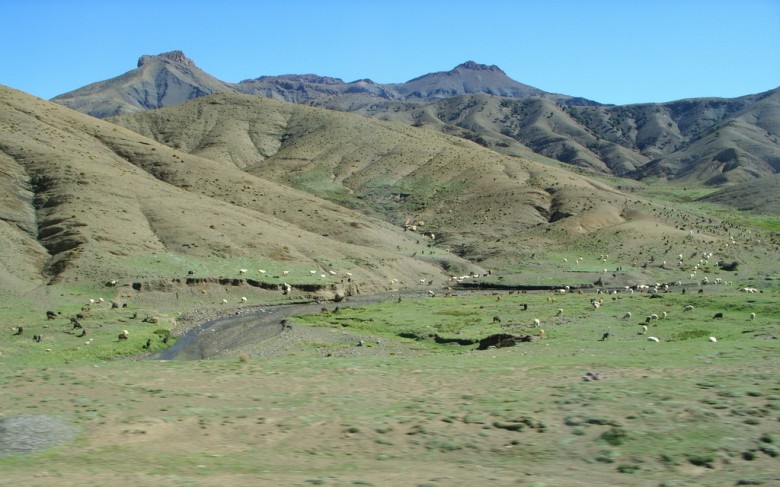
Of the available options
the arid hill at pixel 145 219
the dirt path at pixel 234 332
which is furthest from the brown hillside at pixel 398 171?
the dirt path at pixel 234 332

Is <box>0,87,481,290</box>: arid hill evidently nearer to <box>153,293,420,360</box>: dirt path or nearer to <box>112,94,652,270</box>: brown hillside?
<box>112,94,652,270</box>: brown hillside

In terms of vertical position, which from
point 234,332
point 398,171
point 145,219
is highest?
point 398,171

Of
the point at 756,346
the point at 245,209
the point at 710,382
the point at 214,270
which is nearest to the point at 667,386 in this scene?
the point at 710,382

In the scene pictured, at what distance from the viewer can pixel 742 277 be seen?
71.8m

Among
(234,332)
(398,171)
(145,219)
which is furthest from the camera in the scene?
→ (398,171)

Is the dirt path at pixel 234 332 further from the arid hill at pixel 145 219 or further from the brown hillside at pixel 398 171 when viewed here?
the brown hillside at pixel 398 171

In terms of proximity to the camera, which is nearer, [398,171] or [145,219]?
[145,219]

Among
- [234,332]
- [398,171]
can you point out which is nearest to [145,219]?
[234,332]

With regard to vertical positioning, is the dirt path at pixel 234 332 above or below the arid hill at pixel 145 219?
below

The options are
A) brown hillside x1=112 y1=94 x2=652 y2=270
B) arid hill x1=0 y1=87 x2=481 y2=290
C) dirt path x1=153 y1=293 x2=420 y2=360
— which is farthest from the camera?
brown hillside x1=112 y1=94 x2=652 y2=270

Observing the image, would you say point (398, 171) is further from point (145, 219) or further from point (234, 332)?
point (234, 332)

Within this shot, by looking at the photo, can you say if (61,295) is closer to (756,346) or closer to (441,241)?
(756,346)

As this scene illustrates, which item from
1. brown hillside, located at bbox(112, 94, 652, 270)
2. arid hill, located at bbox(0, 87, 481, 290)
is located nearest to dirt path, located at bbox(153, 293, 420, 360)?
arid hill, located at bbox(0, 87, 481, 290)

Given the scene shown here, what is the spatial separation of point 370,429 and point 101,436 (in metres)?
6.04
